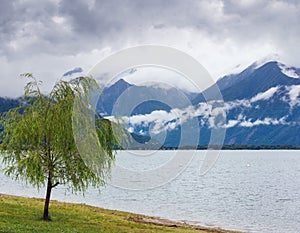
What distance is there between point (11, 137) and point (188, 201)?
1895 inches

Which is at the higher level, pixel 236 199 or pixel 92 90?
pixel 92 90

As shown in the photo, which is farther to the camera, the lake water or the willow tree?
the lake water

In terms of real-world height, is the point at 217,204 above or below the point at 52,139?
below

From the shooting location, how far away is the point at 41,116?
2836 centimetres

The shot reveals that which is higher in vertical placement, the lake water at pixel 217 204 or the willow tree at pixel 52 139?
the willow tree at pixel 52 139

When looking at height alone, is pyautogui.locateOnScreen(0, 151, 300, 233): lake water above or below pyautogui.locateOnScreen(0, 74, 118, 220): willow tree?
below

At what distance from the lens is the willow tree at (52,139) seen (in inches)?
1089

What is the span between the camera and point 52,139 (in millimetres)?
27938

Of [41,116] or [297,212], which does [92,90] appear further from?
[297,212]

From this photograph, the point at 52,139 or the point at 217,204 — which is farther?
the point at 217,204

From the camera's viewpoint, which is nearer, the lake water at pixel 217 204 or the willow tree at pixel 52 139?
the willow tree at pixel 52 139

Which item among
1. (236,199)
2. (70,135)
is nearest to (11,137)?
(70,135)

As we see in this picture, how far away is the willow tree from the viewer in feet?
90.7

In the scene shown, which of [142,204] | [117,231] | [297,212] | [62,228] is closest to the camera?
[62,228]
